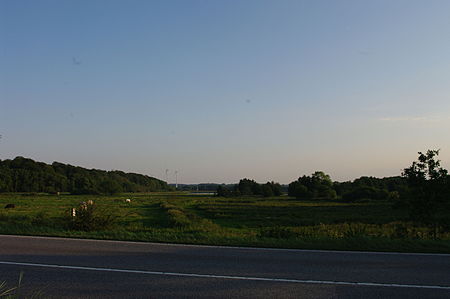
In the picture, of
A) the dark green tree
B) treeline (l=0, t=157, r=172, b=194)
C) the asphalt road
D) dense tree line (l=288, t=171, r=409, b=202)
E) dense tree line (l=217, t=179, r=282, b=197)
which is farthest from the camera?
dense tree line (l=217, t=179, r=282, b=197)

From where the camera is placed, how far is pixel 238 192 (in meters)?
161

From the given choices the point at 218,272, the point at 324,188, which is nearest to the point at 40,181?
the point at 324,188

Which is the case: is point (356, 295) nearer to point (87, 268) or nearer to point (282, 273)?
point (282, 273)

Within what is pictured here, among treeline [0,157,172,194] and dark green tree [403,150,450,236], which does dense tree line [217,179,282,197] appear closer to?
treeline [0,157,172,194]

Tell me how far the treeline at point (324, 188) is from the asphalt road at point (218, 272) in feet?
276

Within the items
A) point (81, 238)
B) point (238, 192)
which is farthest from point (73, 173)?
point (81, 238)

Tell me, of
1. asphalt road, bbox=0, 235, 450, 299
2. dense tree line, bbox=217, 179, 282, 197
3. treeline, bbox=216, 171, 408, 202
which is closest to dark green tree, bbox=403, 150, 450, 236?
asphalt road, bbox=0, 235, 450, 299

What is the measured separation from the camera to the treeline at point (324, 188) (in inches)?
3775

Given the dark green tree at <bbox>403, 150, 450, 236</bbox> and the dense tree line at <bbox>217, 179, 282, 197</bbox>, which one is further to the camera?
the dense tree line at <bbox>217, 179, 282, 197</bbox>

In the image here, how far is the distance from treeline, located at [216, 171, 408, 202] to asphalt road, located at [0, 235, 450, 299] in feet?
276

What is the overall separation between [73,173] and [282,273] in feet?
625

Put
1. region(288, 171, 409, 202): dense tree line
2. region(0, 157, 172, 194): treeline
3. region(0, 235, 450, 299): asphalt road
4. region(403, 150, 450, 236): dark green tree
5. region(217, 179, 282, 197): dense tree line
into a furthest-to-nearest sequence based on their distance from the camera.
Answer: region(217, 179, 282, 197): dense tree line
region(0, 157, 172, 194): treeline
region(288, 171, 409, 202): dense tree line
region(403, 150, 450, 236): dark green tree
region(0, 235, 450, 299): asphalt road

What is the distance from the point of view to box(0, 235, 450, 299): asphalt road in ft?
20.9

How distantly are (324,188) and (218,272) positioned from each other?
117m
